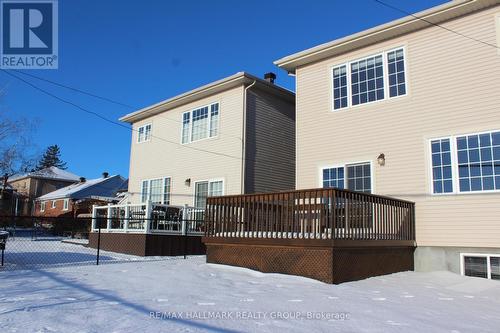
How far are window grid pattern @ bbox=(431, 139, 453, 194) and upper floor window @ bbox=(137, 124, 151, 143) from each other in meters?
12.6

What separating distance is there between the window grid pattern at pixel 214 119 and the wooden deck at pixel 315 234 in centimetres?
599

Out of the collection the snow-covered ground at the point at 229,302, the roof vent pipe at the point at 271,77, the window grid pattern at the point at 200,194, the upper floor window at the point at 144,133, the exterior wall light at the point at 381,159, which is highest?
the roof vent pipe at the point at 271,77

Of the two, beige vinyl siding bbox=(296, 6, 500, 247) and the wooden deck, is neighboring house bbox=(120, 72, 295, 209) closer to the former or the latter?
beige vinyl siding bbox=(296, 6, 500, 247)

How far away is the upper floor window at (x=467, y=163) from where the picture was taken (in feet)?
29.8

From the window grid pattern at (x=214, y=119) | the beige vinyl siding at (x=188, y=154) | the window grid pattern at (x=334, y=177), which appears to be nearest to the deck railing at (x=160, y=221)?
the beige vinyl siding at (x=188, y=154)

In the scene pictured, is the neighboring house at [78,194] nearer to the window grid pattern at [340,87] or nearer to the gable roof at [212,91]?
the gable roof at [212,91]

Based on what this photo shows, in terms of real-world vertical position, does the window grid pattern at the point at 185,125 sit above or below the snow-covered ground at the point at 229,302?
above

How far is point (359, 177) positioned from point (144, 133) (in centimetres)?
1131

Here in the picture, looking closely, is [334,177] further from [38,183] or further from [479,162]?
[38,183]

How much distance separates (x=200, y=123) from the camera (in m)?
16.5

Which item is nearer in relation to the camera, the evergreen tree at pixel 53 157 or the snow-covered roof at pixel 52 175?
the snow-covered roof at pixel 52 175

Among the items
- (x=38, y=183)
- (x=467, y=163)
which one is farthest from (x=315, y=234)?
(x=38, y=183)

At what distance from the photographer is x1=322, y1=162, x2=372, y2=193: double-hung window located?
1113 centimetres

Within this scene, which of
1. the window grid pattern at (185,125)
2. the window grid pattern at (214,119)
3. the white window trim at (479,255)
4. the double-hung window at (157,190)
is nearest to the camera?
the white window trim at (479,255)
